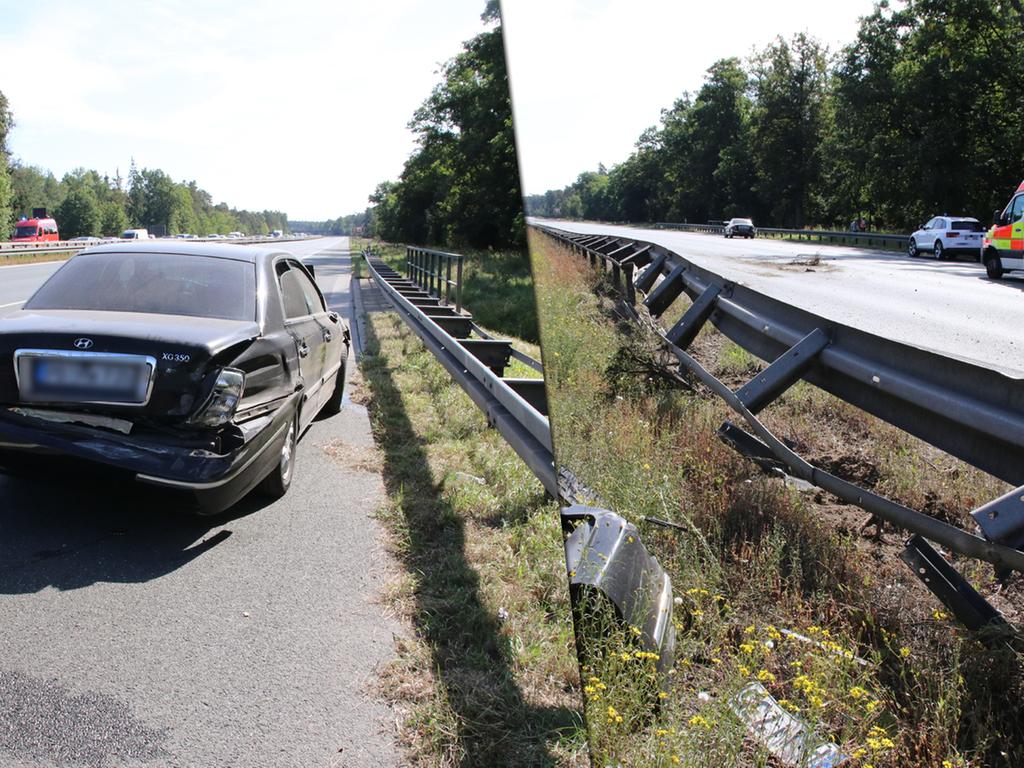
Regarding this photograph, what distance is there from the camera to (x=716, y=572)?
1002 mm

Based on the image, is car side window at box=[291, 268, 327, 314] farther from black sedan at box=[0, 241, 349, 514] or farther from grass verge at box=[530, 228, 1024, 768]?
grass verge at box=[530, 228, 1024, 768]

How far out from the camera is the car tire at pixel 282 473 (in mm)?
4539

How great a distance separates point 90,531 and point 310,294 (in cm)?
282

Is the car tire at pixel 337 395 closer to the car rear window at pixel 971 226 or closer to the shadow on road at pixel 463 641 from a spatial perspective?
the shadow on road at pixel 463 641

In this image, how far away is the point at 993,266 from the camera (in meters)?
1.37

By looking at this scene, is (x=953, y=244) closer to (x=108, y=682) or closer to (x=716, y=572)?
(x=716, y=572)

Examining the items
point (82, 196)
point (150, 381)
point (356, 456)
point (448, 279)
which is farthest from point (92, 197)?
point (448, 279)

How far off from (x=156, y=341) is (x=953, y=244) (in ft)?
10.6

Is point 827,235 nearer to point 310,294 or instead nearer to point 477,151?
point 477,151

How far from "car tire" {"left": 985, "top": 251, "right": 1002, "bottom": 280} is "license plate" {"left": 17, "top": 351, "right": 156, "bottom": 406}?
3.27m

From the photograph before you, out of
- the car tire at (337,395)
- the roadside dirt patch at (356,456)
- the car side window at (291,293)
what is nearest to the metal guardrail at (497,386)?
the car tire at (337,395)

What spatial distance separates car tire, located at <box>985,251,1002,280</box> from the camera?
4.34ft

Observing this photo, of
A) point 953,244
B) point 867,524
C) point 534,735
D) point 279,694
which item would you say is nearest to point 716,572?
point 867,524

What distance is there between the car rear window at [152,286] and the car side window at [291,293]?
14.3 inches
